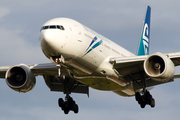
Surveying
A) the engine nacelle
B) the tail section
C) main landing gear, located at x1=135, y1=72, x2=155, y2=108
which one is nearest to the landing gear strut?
main landing gear, located at x1=135, y1=72, x2=155, y2=108

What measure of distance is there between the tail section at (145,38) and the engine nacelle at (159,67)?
1229 cm

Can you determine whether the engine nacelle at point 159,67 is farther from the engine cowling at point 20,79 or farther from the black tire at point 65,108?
the engine cowling at point 20,79

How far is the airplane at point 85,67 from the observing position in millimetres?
26625

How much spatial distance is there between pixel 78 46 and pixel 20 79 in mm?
7656

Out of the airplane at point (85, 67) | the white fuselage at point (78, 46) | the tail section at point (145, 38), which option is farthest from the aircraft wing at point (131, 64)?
the tail section at point (145, 38)

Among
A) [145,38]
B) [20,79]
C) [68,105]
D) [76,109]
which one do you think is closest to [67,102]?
[68,105]

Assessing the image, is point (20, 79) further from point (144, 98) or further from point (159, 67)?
point (159, 67)

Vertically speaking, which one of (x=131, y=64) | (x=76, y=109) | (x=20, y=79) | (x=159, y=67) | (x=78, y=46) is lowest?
(x=76, y=109)

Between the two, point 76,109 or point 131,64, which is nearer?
point 131,64

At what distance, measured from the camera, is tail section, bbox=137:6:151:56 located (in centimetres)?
4234

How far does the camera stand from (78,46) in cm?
2725

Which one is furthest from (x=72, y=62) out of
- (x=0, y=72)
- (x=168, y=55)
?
(x=0, y=72)

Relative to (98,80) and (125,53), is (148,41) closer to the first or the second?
(125,53)

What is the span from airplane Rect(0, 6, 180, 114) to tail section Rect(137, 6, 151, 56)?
735cm
